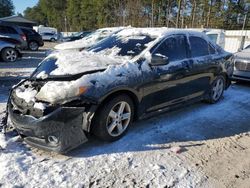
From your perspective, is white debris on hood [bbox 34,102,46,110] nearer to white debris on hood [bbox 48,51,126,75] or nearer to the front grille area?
white debris on hood [bbox 48,51,126,75]

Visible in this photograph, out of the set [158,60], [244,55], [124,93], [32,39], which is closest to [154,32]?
[158,60]

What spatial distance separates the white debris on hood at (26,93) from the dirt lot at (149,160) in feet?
2.28

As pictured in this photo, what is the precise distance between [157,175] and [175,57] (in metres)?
2.37

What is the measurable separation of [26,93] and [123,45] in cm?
191

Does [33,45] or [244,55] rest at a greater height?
[244,55]

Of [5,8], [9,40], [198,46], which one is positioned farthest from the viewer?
[5,8]

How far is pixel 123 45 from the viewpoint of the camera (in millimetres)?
5125

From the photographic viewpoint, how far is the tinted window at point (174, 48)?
4.96 metres

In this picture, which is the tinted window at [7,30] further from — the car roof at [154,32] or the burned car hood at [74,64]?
the burned car hood at [74,64]

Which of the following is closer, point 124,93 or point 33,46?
point 124,93

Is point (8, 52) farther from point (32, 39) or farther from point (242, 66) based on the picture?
point (242, 66)

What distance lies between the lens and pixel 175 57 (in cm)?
517

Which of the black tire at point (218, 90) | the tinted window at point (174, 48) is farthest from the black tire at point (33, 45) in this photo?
the tinted window at point (174, 48)

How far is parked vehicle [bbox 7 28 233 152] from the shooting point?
374cm
